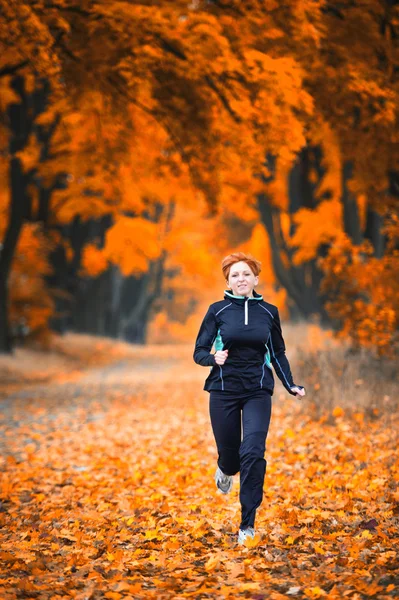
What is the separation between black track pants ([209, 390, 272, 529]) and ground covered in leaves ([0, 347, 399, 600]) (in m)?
0.35

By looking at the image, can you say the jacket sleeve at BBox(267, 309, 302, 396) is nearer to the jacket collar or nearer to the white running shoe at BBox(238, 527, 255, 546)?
the jacket collar

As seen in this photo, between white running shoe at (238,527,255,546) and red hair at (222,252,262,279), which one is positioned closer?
white running shoe at (238,527,255,546)

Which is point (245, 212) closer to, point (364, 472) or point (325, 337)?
Answer: point (325, 337)

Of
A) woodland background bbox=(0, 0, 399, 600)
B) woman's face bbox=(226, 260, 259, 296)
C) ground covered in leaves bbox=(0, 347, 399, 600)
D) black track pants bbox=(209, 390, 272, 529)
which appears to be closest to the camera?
ground covered in leaves bbox=(0, 347, 399, 600)

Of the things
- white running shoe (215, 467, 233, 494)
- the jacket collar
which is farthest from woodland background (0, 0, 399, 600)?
the jacket collar

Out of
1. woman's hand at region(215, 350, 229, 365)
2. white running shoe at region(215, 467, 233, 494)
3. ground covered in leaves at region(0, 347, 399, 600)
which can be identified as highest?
woman's hand at region(215, 350, 229, 365)

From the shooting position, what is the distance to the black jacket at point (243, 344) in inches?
228

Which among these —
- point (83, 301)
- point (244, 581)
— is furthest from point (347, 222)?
point (83, 301)

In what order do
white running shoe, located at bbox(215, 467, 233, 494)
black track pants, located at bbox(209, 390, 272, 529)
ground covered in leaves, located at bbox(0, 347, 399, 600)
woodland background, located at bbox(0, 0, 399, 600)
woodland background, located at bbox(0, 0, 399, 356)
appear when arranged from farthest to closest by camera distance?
1. woodland background, located at bbox(0, 0, 399, 356)
2. white running shoe, located at bbox(215, 467, 233, 494)
3. black track pants, located at bbox(209, 390, 272, 529)
4. woodland background, located at bbox(0, 0, 399, 600)
5. ground covered in leaves, located at bbox(0, 347, 399, 600)

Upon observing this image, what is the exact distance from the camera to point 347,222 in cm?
1773

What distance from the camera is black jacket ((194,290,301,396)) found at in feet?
19.0

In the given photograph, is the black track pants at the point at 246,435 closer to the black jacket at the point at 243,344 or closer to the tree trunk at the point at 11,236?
the black jacket at the point at 243,344

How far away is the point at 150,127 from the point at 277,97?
5.40 meters

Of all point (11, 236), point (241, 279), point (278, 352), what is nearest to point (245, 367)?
point (278, 352)
